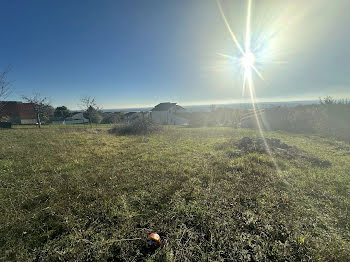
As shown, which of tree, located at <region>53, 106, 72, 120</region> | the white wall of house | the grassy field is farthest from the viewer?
tree, located at <region>53, 106, 72, 120</region>

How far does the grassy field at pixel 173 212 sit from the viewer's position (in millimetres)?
1977

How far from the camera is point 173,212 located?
273 cm

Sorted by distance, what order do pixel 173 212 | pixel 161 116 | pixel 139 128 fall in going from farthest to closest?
pixel 161 116, pixel 139 128, pixel 173 212

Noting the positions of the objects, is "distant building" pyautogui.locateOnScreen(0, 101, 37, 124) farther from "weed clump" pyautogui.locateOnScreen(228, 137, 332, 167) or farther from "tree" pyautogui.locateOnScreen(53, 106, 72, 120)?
"weed clump" pyautogui.locateOnScreen(228, 137, 332, 167)

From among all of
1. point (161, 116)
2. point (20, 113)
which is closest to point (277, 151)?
point (161, 116)

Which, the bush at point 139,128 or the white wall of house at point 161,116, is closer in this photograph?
the bush at point 139,128

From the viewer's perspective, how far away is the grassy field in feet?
6.48

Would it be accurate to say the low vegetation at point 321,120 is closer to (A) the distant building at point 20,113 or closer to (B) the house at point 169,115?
(B) the house at point 169,115

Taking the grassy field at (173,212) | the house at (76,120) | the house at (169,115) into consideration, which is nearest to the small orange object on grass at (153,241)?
the grassy field at (173,212)

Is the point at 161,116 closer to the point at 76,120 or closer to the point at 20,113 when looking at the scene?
the point at 76,120

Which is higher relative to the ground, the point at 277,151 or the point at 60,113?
the point at 60,113

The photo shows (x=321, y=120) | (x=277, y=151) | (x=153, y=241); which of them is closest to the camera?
(x=153, y=241)

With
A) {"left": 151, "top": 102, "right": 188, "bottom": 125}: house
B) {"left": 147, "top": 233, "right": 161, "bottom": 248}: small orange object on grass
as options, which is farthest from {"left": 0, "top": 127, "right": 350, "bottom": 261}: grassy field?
{"left": 151, "top": 102, "right": 188, "bottom": 125}: house

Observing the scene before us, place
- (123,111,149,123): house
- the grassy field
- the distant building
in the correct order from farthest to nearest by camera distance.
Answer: the distant building
(123,111,149,123): house
the grassy field
